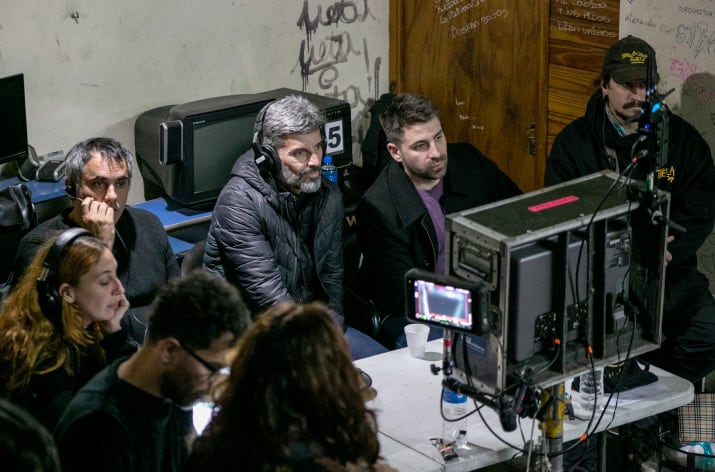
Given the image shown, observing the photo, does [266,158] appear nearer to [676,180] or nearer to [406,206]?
[406,206]

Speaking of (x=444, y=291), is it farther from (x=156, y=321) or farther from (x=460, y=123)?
(x=460, y=123)

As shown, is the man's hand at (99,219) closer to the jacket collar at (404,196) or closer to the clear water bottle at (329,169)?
the jacket collar at (404,196)

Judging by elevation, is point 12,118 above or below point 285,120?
below

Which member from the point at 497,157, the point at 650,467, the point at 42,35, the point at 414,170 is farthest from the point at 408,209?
the point at 42,35

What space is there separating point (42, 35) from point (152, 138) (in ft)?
2.46

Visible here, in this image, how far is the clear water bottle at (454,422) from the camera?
10.2 ft

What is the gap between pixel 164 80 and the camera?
5750 millimetres

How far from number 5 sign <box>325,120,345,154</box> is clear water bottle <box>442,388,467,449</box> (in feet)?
7.87

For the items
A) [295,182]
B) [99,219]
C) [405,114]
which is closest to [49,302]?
[99,219]

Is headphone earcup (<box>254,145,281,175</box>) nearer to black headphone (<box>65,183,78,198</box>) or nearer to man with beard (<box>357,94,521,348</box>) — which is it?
man with beard (<box>357,94,521,348</box>)

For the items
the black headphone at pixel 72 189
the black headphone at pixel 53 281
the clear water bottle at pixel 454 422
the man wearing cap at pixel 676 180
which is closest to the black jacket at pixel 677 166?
the man wearing cap at pixel 676 180

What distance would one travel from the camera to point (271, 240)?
4164mm

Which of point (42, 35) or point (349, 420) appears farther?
point (42, 35)

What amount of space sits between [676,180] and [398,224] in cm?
113
